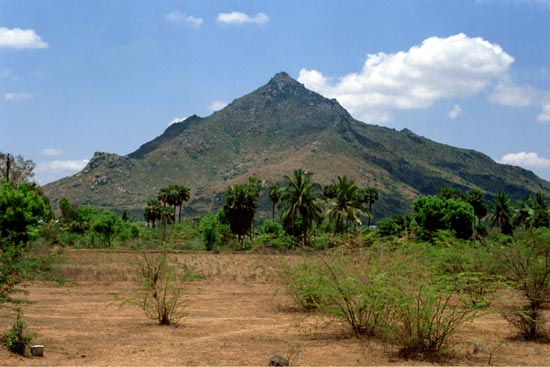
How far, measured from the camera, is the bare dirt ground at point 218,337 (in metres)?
12.8

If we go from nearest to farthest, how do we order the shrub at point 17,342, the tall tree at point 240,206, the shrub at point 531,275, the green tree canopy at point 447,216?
the shrub at point 17,342
the shrub at point 531,275
the green tree canopy at point 447,216
the tall tree at point 240,206

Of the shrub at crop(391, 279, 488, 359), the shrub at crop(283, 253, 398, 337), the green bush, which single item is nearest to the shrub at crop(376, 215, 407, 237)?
the green bush

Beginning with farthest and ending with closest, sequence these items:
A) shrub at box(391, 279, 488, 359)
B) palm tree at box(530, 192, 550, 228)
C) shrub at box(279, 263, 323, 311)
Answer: palm tree at box(530, 192, 550, 228)
shrub at box(279, 263, 323, 311)
shrub at box(391, 279, 488, 359)

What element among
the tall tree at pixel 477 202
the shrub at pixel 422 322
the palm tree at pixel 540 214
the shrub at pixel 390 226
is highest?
the tall tree at pixel 477 202

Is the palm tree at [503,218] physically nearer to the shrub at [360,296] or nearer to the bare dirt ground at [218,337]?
the bare dirt ground at [218,337]

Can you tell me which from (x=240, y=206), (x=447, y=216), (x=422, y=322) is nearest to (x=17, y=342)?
(x=422, y=322)

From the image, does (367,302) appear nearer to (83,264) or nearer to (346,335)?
(346,335)

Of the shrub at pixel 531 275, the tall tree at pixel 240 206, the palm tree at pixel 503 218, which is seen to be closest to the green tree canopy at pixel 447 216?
the tall tree at pixel 240 206

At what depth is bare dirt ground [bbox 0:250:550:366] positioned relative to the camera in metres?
12.8

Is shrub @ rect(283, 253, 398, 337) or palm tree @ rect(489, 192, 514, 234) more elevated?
palm tree @ rect(489, 192, 514, 234)

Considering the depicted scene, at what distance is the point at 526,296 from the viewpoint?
16.3 metres

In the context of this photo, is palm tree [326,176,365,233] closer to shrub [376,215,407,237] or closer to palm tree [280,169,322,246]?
palm tree [280,169,322,246]

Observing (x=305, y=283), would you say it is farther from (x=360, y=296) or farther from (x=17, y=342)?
(x=17, y=342)

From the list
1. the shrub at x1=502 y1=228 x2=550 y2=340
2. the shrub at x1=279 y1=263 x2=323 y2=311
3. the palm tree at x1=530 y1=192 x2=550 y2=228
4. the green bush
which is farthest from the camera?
the palm tree at x1=530 y1=192 x2=550 y2=228
